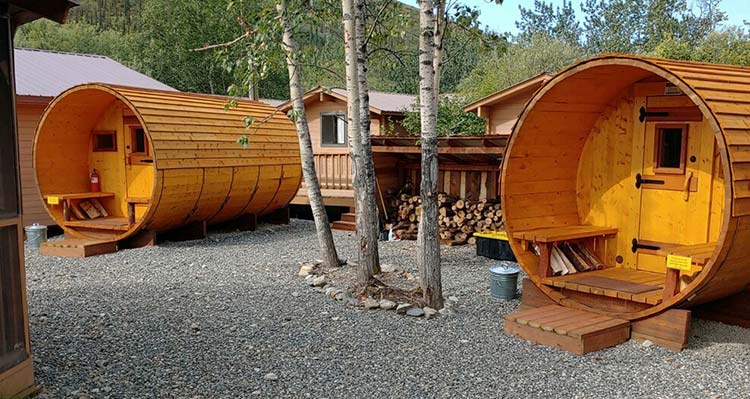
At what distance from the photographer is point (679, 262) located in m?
5.22

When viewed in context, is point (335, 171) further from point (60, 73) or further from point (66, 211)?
point (60, 73)

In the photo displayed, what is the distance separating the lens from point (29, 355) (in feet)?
14.3

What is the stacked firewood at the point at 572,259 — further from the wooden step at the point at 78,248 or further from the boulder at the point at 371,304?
the wooden step at the point at 78,248

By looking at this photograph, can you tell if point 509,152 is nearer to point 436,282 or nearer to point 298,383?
point 436,282

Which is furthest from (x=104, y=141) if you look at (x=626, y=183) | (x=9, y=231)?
(x=626, y=183)

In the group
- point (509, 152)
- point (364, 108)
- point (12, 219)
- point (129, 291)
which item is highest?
point (364, 108)

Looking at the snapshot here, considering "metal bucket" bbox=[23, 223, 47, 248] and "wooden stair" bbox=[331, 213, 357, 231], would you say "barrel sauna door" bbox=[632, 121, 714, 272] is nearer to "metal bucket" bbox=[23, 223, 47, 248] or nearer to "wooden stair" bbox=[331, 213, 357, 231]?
"wooden stair" bbox=[331, 213, 357, 231]

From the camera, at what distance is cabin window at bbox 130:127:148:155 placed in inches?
467

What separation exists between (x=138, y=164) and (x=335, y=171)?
14.9 feet

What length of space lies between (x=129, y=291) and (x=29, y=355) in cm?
333

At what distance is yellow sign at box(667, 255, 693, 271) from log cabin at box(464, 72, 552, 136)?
11547 mm

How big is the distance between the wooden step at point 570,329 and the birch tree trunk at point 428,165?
3.18 feet

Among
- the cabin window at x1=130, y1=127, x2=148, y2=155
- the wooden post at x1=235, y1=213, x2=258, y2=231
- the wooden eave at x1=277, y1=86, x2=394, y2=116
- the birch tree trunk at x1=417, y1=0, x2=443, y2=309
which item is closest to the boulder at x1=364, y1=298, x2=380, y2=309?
the birch tree trunk at x1=417, y1=0, x2=443, y2=309

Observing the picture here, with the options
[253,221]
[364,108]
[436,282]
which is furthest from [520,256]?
[253,221]
